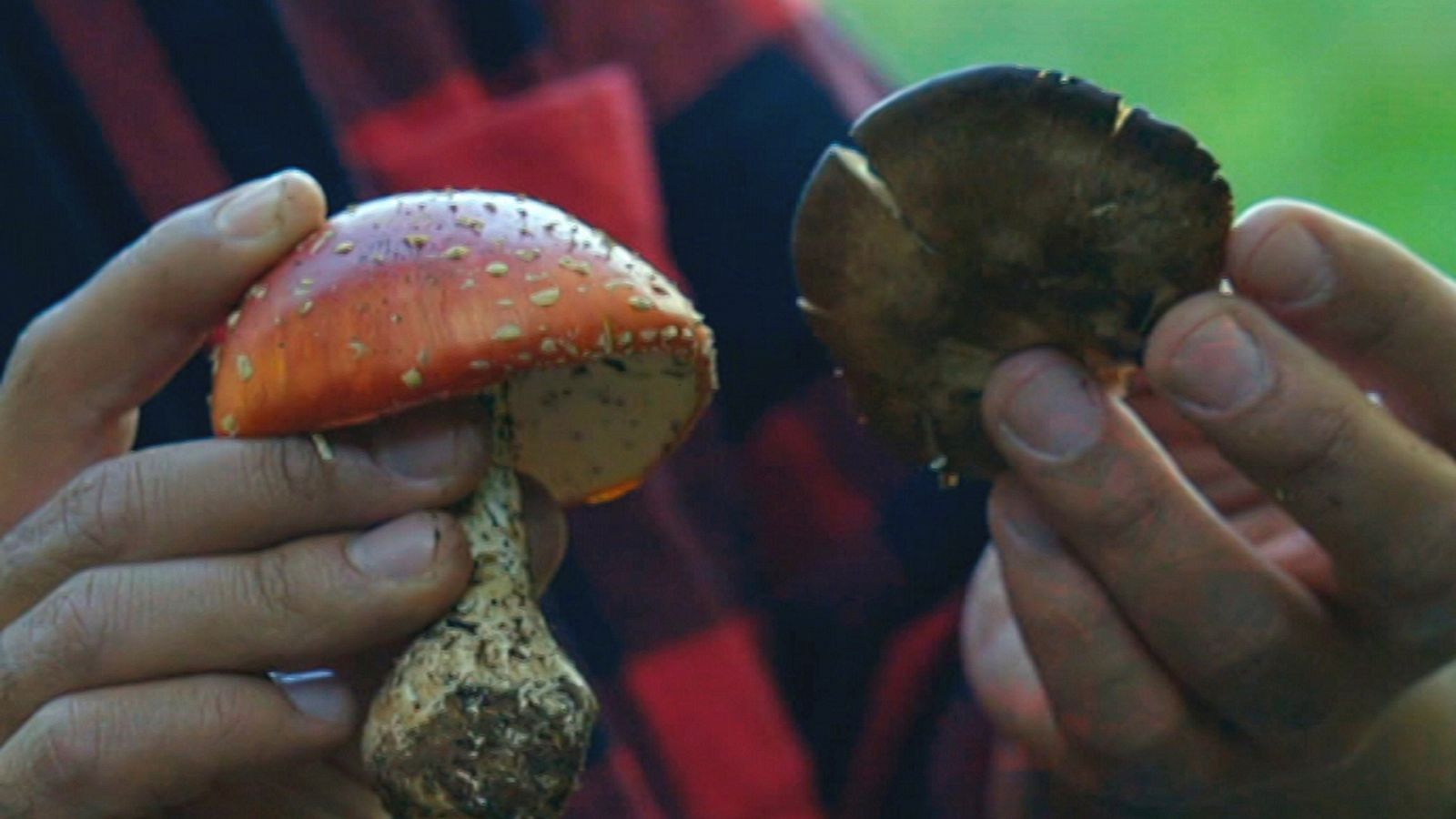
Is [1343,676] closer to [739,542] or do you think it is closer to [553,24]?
[739,542]

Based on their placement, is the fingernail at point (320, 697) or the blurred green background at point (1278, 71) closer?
the fingernail at point (320, 697)

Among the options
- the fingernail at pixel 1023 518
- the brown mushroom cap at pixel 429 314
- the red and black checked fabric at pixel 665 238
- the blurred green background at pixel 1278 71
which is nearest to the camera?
the brown mushroom cap at pixel 429 314

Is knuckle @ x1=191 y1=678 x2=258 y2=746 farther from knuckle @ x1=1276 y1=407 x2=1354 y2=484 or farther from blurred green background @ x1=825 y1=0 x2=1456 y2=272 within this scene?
blurred green background @ x1=825 y1=0 x2=1456 y2=272

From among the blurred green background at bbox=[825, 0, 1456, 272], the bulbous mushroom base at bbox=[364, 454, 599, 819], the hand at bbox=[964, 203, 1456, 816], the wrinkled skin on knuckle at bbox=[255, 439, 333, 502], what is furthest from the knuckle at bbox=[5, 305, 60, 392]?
the blurred green background at bbox=[825, 0, 1456, 272]

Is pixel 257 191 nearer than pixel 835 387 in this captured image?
Yes

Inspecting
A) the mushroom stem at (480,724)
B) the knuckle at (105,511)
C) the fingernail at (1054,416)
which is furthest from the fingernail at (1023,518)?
the knuckle at (105,511)

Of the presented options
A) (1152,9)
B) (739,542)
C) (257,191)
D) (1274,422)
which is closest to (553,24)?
(739,542)

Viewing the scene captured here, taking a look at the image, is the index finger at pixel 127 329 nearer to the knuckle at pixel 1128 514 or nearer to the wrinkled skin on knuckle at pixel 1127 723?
the knuckle at pixel 1128 514

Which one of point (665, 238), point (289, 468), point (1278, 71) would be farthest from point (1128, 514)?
point (1278, 71)
